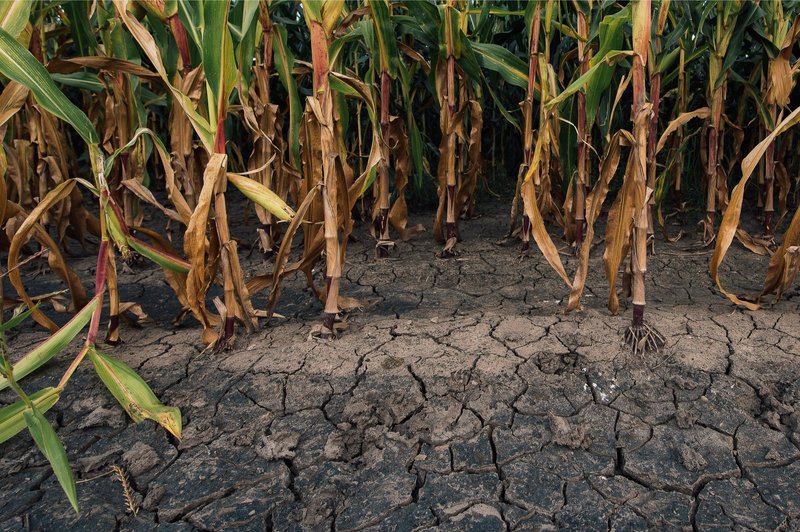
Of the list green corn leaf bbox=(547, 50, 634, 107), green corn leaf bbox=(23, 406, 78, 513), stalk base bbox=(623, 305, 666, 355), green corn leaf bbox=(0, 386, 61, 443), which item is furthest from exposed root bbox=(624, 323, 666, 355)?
green corn leaf bbox=(0, 386, 61, 443)

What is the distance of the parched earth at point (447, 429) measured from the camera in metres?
1.50

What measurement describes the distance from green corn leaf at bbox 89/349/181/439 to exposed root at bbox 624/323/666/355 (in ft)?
4.60

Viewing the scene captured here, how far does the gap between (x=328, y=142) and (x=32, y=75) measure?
83 cm

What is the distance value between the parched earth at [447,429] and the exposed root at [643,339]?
33mm

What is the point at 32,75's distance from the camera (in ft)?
4.99

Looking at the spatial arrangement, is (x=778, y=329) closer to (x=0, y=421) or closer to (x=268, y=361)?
(x=268, y=361)

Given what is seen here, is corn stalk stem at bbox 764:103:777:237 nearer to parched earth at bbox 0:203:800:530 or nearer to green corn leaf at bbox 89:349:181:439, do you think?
parched earth at bbox 0:203:800:530

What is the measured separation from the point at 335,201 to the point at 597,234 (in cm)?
202

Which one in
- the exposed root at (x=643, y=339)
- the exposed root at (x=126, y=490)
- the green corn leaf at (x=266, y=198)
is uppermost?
the green corn leaf at (x=266, y=198)

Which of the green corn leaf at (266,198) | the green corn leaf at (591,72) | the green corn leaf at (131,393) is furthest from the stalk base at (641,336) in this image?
the green corn leaf at (131,393)

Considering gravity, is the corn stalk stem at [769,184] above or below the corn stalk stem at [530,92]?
below

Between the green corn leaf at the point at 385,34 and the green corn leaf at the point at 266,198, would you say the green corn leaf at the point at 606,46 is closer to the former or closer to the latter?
the green corn leaf at the point at 385,34

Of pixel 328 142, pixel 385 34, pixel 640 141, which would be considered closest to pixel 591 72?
pixel 640 141

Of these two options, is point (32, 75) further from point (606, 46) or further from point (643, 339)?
point (643, 339)
